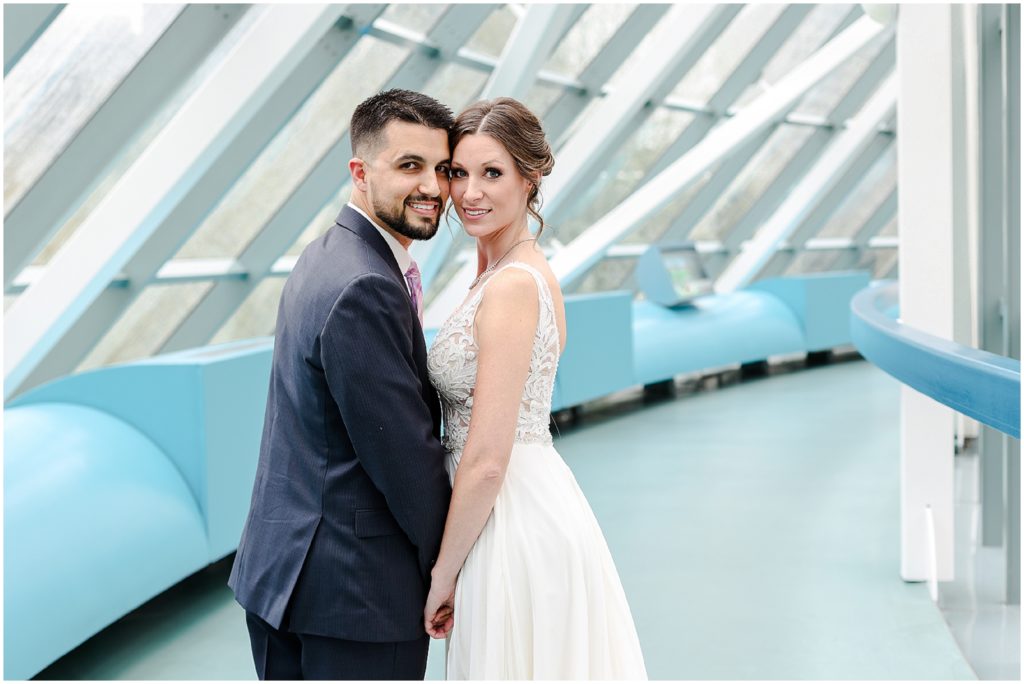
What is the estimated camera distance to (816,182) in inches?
571

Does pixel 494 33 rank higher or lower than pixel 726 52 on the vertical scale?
lower

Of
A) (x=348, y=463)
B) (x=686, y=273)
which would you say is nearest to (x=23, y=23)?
(x=348, y=463)

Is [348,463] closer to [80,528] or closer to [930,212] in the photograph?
[80,528]

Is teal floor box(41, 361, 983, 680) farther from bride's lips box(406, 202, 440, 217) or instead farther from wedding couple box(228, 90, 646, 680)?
bride's lips box(406, 202, 440, 217)

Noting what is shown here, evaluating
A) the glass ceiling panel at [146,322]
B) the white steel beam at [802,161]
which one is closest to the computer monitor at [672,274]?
the white steel beam at [802,161]

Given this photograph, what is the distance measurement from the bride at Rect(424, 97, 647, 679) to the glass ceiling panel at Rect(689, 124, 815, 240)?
12.8 m

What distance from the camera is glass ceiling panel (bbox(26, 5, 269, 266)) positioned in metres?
6.95

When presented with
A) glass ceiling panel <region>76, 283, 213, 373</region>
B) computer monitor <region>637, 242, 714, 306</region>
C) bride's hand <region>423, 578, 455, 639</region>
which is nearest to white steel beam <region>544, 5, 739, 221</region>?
computer monitor <region>637, 242, 714, 306</region>

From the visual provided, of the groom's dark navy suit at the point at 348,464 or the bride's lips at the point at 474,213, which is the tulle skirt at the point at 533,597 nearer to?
the groom's dark navy suit at the point at 348,464

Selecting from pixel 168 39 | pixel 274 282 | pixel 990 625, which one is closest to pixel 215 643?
pixel 990 625

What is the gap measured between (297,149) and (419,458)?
7.05 meters

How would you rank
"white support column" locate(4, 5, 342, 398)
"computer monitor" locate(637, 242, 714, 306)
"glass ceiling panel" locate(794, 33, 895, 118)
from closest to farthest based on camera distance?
"white support column" locate(4, 5, 342, 398) → "computer monitor" locate(637, 242, 714, 306) → "glass ceiling panel" locate(794, 33, 895, 118)

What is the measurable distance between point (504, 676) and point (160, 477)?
281 centimetres

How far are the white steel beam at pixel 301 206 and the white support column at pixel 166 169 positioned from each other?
268 cm
